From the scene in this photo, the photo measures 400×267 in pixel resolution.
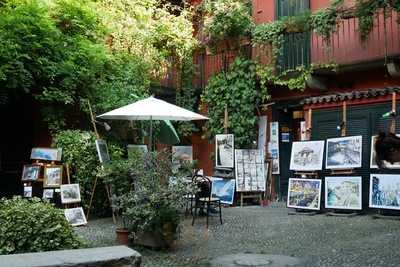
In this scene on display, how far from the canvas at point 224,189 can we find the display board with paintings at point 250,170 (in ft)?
0.59

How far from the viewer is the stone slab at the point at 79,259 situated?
14.6ft

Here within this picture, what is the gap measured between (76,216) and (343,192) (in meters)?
5.61

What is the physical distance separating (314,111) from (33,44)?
258 inches

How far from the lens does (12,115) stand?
15141 mm

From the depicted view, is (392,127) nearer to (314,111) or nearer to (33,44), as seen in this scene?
(314,111)

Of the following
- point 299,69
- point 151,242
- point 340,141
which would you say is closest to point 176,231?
point 151,242

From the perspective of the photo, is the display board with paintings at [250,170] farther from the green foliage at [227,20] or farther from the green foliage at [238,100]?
the green foliage at [227,20]

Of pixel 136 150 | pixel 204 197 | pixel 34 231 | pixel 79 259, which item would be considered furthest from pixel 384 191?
pixel 79 259

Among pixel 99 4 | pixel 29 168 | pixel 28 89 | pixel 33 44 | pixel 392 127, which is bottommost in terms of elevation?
pixel 29 168

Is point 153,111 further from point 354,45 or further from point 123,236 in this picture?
point 354,45

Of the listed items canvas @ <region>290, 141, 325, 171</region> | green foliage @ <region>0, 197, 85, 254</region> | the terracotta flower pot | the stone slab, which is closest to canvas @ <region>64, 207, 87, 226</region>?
the terracotta flower pot

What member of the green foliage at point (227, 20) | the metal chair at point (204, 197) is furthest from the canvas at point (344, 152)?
the green foliage at point (227, 20)

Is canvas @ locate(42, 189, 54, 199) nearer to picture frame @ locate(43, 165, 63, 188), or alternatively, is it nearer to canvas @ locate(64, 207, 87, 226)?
picture frame @ locate(43, 165, 63, 188)

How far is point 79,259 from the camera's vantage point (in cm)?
467
